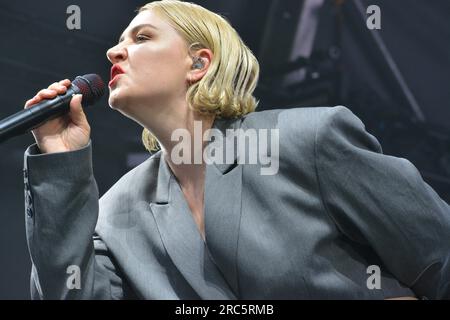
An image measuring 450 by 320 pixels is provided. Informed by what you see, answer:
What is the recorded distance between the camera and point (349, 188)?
1.46 meters

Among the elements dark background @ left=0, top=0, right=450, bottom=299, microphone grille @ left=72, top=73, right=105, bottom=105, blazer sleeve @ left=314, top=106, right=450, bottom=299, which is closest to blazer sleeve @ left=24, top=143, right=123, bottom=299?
microphone grille @ left=72, top=73, right=105, bottom=105

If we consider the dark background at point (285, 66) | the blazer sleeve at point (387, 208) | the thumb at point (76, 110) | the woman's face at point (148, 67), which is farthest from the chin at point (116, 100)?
the dark background at point (285, 66)

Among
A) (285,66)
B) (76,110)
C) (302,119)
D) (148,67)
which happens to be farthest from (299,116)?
(285,66)

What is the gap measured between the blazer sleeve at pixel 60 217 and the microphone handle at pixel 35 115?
0.09 meters

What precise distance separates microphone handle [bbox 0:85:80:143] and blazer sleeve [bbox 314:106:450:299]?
1.74 ft

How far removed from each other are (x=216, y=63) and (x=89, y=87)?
0.37 m

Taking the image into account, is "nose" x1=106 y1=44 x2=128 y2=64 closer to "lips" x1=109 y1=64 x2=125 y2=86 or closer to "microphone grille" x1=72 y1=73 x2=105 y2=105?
"lips" x1=109 y1=64 x2=125 y2=86

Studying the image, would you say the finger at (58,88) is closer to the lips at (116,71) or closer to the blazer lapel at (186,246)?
the lips at (116,71)

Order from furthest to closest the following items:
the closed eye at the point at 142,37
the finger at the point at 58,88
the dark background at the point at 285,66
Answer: the dark background at the point at 285,66, the closed eye at the point at 142,37, the finger at the point at 58,88

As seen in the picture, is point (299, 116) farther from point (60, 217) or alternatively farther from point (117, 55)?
point (60, 217)

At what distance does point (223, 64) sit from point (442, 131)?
1.85 meters

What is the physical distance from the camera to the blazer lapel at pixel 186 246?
1511mm

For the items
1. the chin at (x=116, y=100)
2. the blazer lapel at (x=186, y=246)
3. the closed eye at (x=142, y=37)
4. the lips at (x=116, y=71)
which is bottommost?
the blazer lapel at (x=186, y=246)

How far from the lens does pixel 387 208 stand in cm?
144
